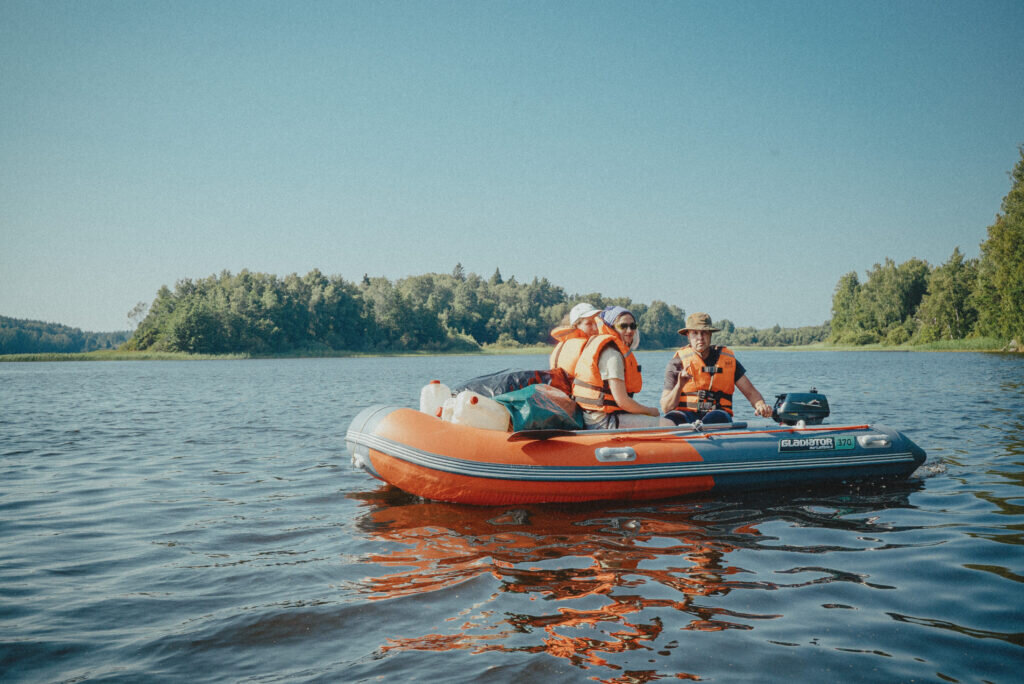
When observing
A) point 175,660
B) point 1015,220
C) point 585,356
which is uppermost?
point 1015,220

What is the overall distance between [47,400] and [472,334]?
281 ft

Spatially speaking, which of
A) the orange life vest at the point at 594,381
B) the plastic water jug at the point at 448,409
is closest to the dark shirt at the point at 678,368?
the orange life vest at the point at 594,381

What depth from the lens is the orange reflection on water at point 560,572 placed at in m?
3.40

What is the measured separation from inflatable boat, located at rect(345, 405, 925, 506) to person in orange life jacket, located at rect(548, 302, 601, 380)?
0.73m

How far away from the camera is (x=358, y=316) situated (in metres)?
81.4

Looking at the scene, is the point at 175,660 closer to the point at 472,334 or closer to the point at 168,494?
the point at 168,494

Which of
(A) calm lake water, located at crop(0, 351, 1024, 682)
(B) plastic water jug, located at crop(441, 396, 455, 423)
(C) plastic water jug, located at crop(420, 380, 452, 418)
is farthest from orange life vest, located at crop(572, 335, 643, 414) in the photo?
(C) plastic water jug, located at crop(420, 380, 452, 418)

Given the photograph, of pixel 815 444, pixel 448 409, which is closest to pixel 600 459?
pixel 448 409

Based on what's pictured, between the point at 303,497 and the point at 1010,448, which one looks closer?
the point at 303,497

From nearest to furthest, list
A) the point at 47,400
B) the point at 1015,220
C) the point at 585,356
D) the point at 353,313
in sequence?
the point at 585,356
the point at 47,400
the point at 1015,220
the point at 353,313

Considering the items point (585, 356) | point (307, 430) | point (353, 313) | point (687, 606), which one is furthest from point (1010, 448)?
point (353, 313)

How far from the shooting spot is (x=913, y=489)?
6.45 meters

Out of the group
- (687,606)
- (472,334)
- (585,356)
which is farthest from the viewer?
(472,334)

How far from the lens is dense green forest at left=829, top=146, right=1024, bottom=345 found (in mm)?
36500
